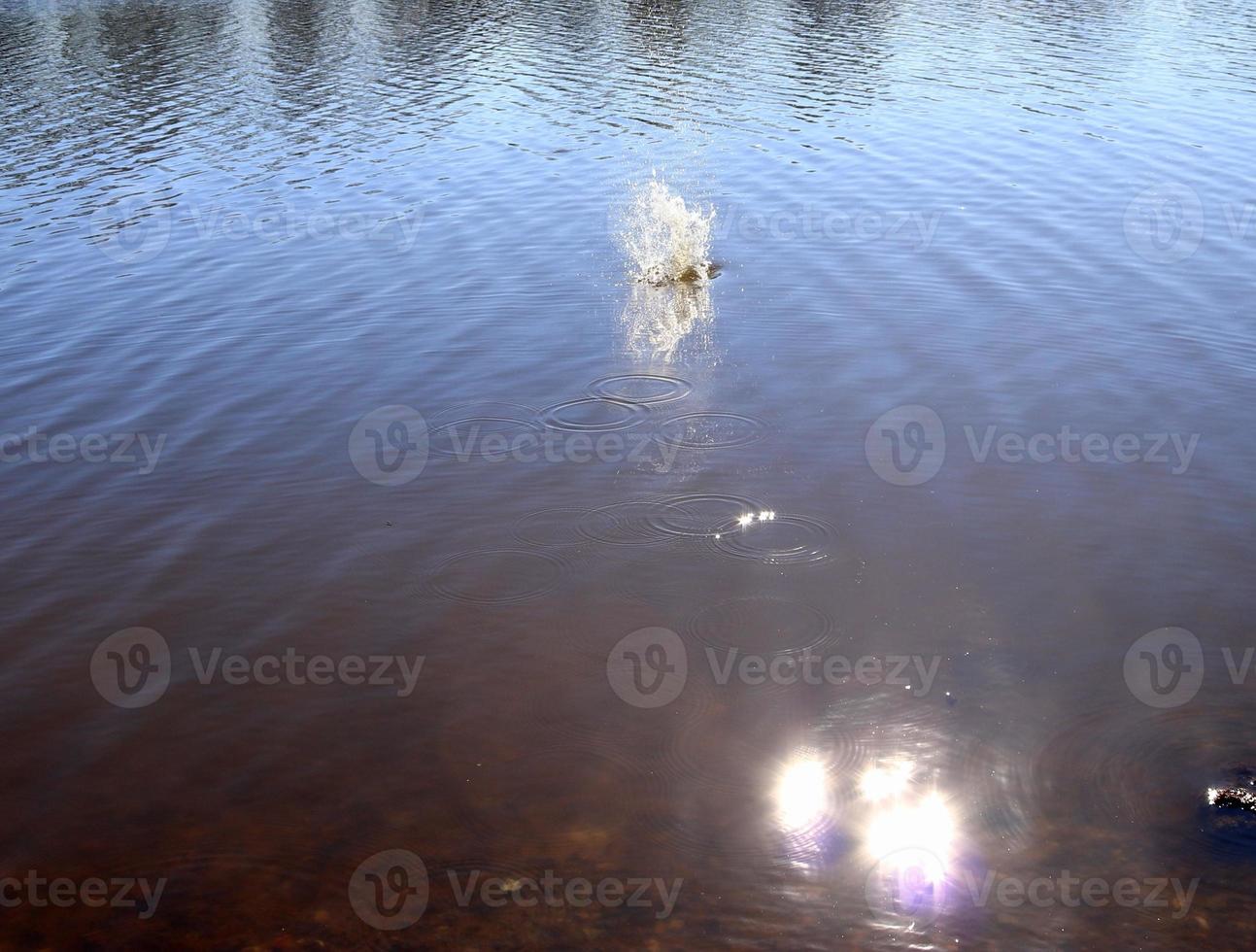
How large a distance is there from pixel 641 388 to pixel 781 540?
4295 millimetres

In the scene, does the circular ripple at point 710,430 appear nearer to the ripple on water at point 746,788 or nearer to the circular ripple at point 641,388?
the circular ripple at point 641,388

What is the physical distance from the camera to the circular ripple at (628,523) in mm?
12055

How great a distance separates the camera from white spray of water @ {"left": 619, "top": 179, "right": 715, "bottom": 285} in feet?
65.7

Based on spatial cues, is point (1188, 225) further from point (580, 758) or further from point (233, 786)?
point (233, 786)

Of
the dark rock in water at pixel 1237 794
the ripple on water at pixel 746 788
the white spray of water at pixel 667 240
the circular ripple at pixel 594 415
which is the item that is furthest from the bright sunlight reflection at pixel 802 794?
the white spray of water at pixel 667 240

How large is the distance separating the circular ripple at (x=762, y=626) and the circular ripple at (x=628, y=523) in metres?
1.37

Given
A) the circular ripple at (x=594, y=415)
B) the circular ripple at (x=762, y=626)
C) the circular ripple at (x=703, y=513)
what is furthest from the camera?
the circular ripple at (x=594, y=415)

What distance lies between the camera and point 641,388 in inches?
613

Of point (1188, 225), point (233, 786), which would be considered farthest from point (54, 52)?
point (233, 786)

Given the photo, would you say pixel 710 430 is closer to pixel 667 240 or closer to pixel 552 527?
pixel 552 527

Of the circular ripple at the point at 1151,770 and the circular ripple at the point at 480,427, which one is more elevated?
the circular ripple at the point at 1151,770

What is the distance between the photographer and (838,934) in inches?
302

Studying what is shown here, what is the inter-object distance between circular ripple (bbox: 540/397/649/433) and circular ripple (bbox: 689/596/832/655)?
4.01 metres

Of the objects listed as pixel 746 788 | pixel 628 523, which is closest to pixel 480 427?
pixel 628 523
